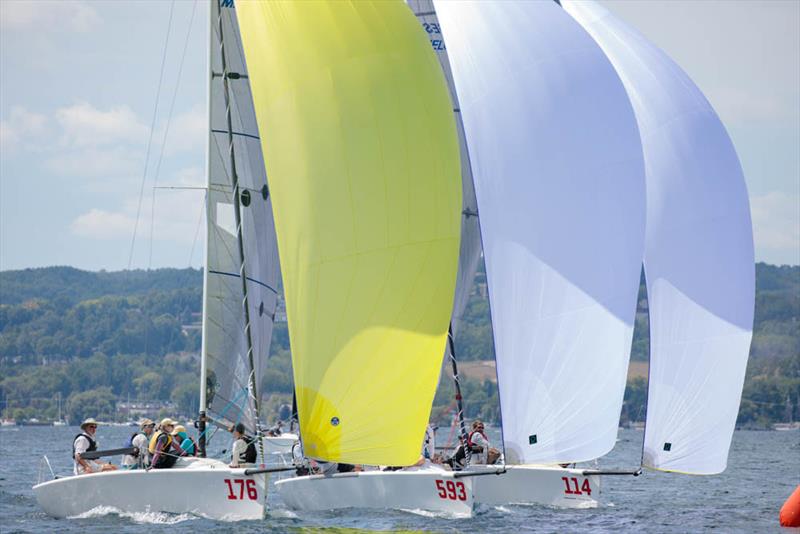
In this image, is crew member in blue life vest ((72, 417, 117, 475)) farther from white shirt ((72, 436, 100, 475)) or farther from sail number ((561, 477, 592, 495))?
sail number ((561, 477, 592, 495))

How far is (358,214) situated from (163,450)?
4430mm

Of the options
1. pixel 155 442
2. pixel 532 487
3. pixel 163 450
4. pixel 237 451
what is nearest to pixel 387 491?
pixel 237 451

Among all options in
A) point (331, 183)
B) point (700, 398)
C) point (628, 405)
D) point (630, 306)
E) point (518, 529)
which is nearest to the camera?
point (331, 183)

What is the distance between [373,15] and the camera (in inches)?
677

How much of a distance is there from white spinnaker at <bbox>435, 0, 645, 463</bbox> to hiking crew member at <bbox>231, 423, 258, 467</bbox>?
3.58 m

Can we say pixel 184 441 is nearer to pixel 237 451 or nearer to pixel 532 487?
pixel 237 451

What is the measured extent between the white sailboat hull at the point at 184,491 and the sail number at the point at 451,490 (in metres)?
2.65

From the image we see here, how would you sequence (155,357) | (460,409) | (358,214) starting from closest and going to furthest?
(358,214)
(460,409)
(155,357)

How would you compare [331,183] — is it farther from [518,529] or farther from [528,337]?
[518,529]

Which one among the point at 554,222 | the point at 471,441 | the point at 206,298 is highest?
the point at 554,222

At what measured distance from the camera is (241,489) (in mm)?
17906

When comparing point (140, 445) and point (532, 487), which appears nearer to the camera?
point (140, 445)

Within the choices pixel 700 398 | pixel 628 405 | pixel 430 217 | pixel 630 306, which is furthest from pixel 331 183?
pixel 628 405

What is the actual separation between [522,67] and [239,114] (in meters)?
4.56
